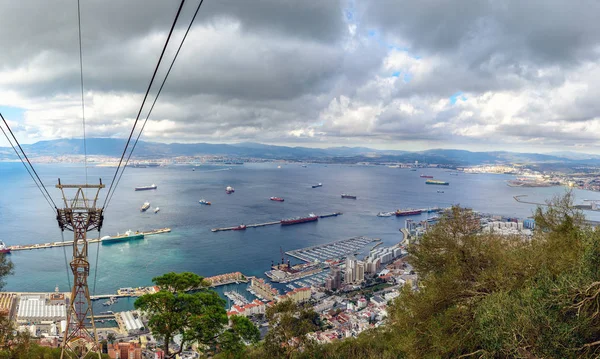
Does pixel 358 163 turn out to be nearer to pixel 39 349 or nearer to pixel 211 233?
pixel 211 233

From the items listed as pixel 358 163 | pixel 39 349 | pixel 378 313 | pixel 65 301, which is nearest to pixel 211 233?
pixel 65 301

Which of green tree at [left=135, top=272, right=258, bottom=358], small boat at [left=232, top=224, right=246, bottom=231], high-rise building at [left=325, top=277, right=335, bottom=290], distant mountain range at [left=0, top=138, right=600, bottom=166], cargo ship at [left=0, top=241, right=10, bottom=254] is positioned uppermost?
distant mountain range at [left=0, top=138, right=600, bottom=166]

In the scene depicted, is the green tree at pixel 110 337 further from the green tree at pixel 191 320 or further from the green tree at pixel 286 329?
the green tree at pixel 286 329

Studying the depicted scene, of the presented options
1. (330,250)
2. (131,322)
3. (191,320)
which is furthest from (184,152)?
(191,320)

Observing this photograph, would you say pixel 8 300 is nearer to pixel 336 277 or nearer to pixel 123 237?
pixel 123 237

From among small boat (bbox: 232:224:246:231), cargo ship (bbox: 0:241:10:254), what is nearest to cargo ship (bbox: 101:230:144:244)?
cargo ship (bbox: 0:241:10:254)

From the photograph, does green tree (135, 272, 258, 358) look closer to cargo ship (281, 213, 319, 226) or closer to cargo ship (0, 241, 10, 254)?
cargo ship (0, 241, 10, 254)
